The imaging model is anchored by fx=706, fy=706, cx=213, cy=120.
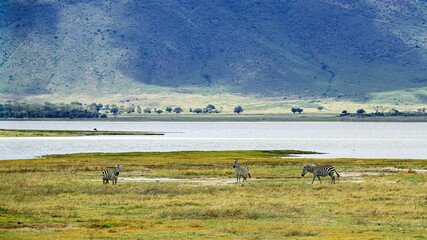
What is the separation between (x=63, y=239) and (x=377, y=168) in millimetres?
39016

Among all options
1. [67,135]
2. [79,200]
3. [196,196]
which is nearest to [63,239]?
[79,200]

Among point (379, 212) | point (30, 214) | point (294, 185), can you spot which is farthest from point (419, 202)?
point (30, 214)

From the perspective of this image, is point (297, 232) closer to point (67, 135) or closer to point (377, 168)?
point (377, 168)

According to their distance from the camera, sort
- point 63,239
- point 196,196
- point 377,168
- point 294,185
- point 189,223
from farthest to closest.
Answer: point 377,168 → point 294,185 → point 196,196 → point 189,223 → point 63,239

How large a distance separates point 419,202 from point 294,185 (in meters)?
8.87

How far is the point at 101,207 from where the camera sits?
1236 inches

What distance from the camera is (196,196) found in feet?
116

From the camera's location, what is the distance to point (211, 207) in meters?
30.6

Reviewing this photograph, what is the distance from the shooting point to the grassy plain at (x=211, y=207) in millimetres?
24812

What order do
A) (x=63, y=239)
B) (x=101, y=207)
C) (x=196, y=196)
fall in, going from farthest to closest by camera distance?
(x=196, y=196), (x=101, y=207), (x=63, y=239)

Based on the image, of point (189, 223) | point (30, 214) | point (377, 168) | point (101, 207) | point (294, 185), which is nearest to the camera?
point (189, 223)

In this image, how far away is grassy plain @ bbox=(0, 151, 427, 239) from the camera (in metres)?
24.8

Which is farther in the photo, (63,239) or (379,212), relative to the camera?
(379,212)

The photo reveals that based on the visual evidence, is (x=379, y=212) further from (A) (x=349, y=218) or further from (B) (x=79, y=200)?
(B) (x=79, y=200)
